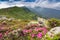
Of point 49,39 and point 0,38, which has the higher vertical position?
point 49,39

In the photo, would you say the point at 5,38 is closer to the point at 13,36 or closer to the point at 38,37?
the point at 13,36

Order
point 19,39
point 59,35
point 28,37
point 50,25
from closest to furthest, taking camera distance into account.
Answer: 1. point 59,35
2. point 19,39
3. point 28,37
4. point 50,25

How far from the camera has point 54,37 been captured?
17.9m

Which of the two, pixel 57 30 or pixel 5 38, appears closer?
pixel 57 30

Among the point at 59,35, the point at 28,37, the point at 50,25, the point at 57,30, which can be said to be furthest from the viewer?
the point at 50,25

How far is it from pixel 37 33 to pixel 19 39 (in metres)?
3.77

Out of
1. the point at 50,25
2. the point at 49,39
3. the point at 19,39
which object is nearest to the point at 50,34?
the point at 49,39

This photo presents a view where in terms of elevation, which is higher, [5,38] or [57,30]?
[57,30]

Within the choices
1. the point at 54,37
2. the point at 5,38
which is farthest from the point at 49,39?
the point at 5,38

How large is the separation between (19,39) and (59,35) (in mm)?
5027

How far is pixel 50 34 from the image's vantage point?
1864 centimetres

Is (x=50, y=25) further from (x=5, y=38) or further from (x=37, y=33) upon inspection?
(x=5, y=38)

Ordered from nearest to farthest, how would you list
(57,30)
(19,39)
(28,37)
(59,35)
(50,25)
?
(59,35)
(57,30)
(19,39)
(28,37)
(50,25)

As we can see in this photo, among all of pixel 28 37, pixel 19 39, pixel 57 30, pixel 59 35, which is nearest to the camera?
pixel 59 35
